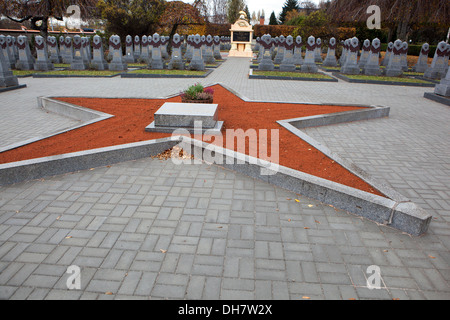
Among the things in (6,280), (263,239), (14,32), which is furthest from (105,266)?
(14,32)

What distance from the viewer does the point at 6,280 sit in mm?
2986

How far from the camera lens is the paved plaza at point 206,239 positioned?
298cm

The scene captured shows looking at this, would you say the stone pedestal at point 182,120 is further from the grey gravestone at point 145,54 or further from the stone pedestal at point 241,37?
the stone pedestal at point 241,37

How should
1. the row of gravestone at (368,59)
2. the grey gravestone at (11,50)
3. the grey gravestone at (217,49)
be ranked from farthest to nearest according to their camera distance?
the grey gravestone at (217,49) → the grey gravestone at (11,50) → the row of gravestone at (368,59)

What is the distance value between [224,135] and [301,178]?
2.41 metres

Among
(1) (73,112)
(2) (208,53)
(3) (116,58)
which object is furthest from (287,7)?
(1) (73,112)

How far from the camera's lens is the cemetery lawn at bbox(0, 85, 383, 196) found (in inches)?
204

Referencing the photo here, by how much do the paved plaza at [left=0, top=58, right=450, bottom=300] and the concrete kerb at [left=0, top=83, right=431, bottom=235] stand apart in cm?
14

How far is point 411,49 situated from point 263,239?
36134 millimetres

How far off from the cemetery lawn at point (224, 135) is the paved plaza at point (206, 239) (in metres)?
0.65

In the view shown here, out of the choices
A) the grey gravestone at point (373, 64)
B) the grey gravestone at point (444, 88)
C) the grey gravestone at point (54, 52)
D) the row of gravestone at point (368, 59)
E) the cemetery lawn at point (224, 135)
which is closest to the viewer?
the cemetery lawn at point (224, 135)

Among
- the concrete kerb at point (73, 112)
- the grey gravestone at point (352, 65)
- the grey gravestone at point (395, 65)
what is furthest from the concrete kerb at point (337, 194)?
the grey gravestone at point (395, 65)

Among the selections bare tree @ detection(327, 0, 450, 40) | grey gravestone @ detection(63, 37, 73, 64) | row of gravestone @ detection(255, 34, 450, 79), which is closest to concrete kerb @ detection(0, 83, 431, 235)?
row of gravestone @ detection(255, 34, 450, 79)

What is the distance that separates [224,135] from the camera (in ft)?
21.4
